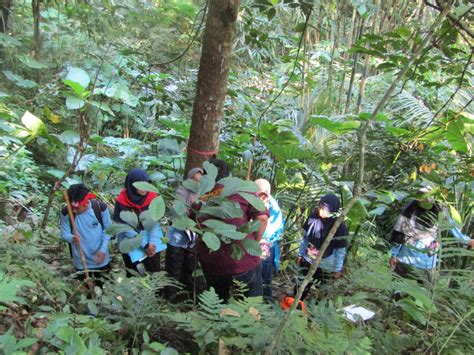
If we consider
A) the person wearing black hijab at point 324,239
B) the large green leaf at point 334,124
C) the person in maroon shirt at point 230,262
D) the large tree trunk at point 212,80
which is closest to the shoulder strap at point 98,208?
the large tree trunk at point 212,80

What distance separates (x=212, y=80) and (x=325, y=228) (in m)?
1.77

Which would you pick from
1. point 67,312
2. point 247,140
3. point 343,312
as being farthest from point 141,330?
point 247,140

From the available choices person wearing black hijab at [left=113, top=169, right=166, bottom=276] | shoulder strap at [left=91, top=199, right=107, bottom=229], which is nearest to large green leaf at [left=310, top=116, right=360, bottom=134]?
person wearing black hijab at [left=113, top=169, right=166, bottom=276]

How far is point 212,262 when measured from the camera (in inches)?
111

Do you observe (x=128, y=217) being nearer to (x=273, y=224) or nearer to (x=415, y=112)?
(x=273, y=224)

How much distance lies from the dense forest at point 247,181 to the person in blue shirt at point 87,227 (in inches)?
10.6

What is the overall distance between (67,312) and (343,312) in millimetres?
1406

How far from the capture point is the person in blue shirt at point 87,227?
3467mm

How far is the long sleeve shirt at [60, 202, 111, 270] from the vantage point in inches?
138

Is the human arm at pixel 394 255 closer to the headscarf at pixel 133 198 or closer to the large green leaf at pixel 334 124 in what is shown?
the large green leaf at pixel 334 124

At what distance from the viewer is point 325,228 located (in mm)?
3934

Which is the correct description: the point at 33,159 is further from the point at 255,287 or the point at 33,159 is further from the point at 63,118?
the point at 255,287

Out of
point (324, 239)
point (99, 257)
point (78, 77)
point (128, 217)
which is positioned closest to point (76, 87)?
point (78, 77)

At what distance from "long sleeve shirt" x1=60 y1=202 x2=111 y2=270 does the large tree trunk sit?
95 cm
